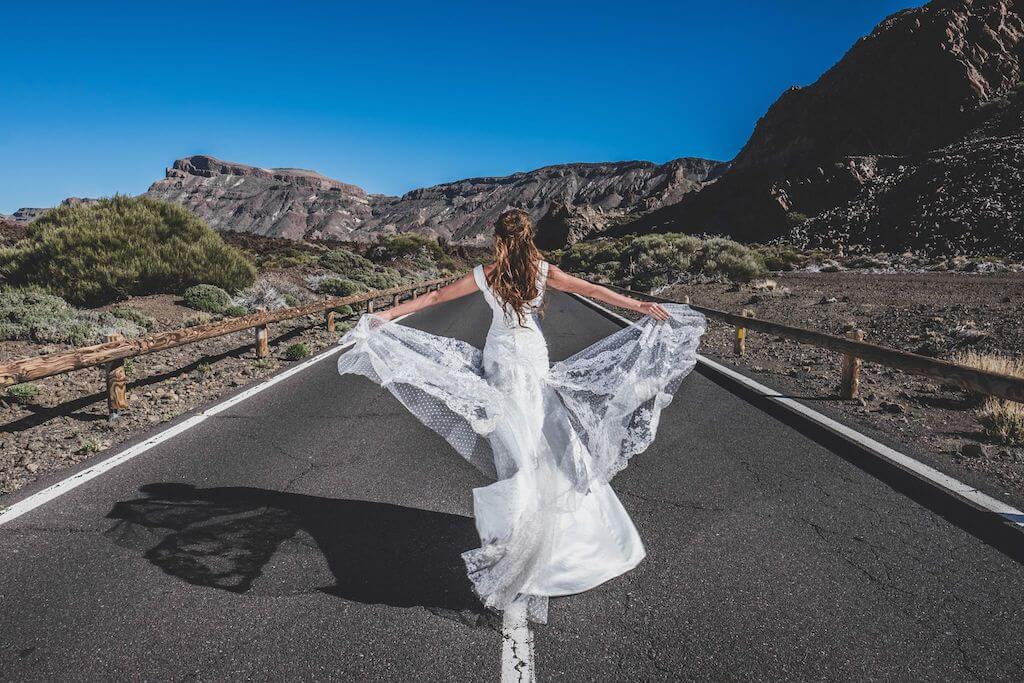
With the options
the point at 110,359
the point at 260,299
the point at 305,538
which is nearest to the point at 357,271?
the point at 260,299

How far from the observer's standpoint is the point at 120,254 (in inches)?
609

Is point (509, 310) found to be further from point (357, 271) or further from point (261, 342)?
point (357, 271)

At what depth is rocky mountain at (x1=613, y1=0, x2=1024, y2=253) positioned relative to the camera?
46.1 meters

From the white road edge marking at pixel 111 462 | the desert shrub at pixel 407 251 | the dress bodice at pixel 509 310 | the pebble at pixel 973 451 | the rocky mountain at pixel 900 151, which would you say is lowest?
the white road edge marking at pixel 111 462

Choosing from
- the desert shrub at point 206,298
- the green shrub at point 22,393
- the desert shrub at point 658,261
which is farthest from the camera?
the desert shrub at point 658,261

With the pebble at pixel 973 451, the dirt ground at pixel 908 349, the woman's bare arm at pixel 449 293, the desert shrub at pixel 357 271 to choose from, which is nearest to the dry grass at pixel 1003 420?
the dirt ground at pixel 908 349

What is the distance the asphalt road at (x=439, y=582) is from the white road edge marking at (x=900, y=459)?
468 mm

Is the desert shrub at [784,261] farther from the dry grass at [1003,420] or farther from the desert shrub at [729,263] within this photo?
the dry grass at [1003,420]

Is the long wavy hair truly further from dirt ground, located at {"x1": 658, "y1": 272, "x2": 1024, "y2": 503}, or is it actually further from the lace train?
dirt ground, located at {"x1": 658, "y1": 272, "x2": 1024, "y2": 503}

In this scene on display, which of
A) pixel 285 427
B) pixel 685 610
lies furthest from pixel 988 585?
pixel 285 427

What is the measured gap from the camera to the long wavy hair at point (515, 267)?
11.1ft

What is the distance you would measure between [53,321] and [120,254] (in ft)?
18.2

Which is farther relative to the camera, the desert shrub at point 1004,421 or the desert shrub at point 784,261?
the desert shrub at point 784,261

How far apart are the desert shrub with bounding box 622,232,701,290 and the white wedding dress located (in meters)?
26.6
